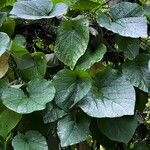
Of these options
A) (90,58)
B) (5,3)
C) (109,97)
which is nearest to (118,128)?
(109,97)

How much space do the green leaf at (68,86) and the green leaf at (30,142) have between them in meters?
0.09

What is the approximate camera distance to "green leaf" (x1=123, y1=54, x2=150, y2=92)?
0.88 m

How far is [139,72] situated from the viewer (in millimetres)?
902

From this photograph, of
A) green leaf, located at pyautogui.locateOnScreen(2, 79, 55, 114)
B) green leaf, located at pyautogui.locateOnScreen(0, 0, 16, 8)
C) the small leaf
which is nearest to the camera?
green leaf, located at pyautogui.locateOnScreen(2, 79, 55, 114)

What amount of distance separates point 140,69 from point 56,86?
0.23 m

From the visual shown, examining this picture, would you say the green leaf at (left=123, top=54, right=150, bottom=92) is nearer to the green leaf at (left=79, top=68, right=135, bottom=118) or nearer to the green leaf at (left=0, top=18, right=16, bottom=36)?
the green leaf at (left=79, top=68, right=135, bottom=118)

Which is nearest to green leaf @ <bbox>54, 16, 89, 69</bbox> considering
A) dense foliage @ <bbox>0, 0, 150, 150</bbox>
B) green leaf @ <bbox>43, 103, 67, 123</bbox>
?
dense foliage @ <bbox>0, 0, 150, 150</bbox>

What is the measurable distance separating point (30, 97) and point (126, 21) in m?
0.32

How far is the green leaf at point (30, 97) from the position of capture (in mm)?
766

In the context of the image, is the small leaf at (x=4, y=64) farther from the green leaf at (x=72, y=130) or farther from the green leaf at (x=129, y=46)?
Result: the green leaf at (x=129, y=46)

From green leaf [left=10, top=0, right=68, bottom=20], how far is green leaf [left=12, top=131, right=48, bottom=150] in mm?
283

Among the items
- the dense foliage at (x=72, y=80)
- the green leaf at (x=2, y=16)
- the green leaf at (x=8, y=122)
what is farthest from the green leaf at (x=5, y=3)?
the green leaf at (x=8, y=122)

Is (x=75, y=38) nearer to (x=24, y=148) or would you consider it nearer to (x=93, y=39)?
(x=93, y=39)

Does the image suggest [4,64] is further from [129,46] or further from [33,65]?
[129,46]
